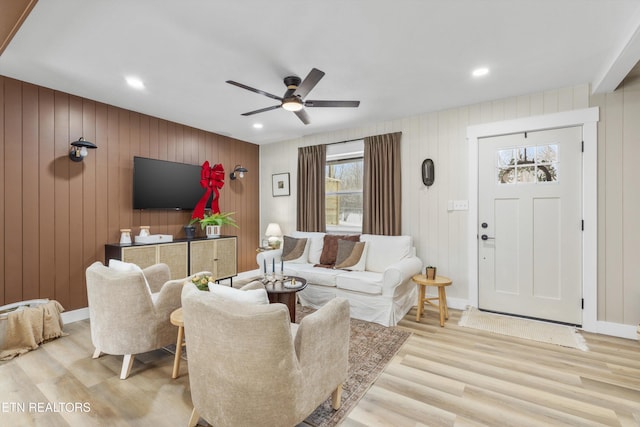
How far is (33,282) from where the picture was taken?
3.01 meters

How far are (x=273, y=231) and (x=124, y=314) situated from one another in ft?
10.1

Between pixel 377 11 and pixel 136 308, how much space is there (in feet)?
8.72

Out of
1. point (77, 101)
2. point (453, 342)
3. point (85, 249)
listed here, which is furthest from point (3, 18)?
point (453, 342)

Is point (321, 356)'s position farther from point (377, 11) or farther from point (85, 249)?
point (85, 249)

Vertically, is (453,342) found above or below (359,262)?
below

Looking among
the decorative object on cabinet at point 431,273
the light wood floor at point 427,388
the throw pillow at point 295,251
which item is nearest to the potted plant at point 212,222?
the throw pillow at point 295,251

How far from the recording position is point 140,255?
3.48 meters

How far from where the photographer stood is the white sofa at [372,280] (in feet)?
10.3

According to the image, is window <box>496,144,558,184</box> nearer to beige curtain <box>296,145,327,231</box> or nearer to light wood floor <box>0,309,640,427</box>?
light wood floor <box>0,309,640,427</box>

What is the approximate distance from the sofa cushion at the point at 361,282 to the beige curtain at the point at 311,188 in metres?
1.39

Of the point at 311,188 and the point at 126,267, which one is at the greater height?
the point at 311,188

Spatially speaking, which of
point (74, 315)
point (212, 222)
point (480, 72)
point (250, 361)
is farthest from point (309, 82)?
point (74, 315)

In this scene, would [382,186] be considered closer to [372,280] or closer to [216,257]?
[372,280]

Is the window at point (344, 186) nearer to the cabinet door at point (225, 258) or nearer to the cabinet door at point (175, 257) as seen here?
the cabinet door at point (225, 258)
